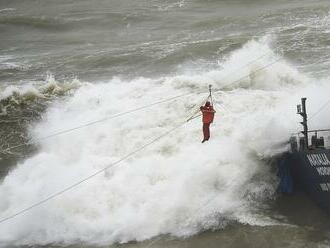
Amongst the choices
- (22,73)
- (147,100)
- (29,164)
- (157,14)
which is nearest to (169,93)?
(147,100)

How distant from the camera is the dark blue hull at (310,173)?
414 inches

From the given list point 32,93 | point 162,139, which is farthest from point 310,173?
point 32,93

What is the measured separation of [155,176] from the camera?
496 inches

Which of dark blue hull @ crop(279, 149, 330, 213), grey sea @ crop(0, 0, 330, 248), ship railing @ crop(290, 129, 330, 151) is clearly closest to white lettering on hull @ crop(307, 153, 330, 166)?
dark blue hull @ crop(279, 149, 330, 213)

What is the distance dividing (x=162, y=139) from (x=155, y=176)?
178cm

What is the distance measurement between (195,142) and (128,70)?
9298mm

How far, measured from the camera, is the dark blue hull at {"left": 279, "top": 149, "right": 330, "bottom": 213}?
10508 millimetres

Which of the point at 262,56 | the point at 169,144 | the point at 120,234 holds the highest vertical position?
the point at 262,56

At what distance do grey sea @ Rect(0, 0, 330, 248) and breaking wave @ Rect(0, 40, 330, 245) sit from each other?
0.03 meters

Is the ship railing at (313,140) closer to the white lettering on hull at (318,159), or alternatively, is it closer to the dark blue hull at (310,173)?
the dark blue hull at (310,173)

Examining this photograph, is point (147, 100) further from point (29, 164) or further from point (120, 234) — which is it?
point (120, 234)

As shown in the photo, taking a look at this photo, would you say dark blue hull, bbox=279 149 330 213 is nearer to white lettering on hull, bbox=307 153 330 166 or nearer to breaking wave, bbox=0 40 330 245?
white lettering on hull, bbox=307 153 330 166

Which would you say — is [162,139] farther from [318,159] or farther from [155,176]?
[318,159]

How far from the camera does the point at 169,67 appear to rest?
2203 cm
